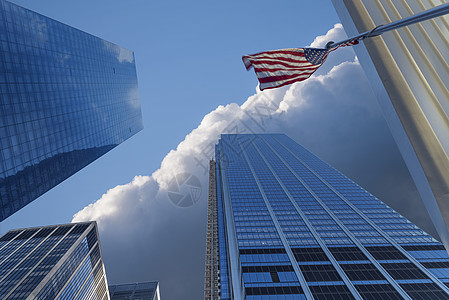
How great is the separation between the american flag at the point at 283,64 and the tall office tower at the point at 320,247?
6350 cm

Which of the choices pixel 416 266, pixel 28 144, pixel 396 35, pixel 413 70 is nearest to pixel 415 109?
pixel 413 70

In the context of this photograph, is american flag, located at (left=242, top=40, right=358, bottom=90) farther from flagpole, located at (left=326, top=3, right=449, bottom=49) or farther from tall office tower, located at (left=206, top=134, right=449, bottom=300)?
tall office tower, located at (left=206, top=134, right=449, bottom=300)

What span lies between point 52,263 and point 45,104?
8754cm

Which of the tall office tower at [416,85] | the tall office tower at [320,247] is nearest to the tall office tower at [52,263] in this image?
the tall office tower at [320,247]

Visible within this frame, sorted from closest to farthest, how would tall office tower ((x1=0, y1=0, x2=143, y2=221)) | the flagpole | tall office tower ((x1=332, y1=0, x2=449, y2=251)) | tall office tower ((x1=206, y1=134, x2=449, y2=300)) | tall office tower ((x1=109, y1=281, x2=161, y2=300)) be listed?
the flagpole
tall office tower ((x1=332, y1=0, x2=449, y2=251))
tall office tower ((x1=0, y1=0, x2=143, y2=221))
tall office tower ((x1=206, y1=134, x2=449, y2=300))
tall office tower ((x1=109, y1=281, x2=161, y2=300))

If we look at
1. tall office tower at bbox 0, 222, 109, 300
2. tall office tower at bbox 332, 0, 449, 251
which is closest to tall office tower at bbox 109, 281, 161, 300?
tall office tower at bbox 0, 222, 109, 300

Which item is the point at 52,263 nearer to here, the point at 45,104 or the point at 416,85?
the point at 45,104

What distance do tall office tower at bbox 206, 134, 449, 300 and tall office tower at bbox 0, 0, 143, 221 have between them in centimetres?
5965

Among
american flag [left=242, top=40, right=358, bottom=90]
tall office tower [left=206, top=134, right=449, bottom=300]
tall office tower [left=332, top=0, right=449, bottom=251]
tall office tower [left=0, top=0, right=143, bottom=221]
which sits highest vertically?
tall office tower [left=0, top=0, right=143, bottom=221]

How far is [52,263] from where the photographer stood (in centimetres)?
10256

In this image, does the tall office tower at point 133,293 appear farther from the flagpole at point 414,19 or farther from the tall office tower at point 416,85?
the flagpole at point 414,19

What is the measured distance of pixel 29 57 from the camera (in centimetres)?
4953

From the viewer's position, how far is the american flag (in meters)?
13.7

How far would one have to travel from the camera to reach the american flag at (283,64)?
45.0 ft
